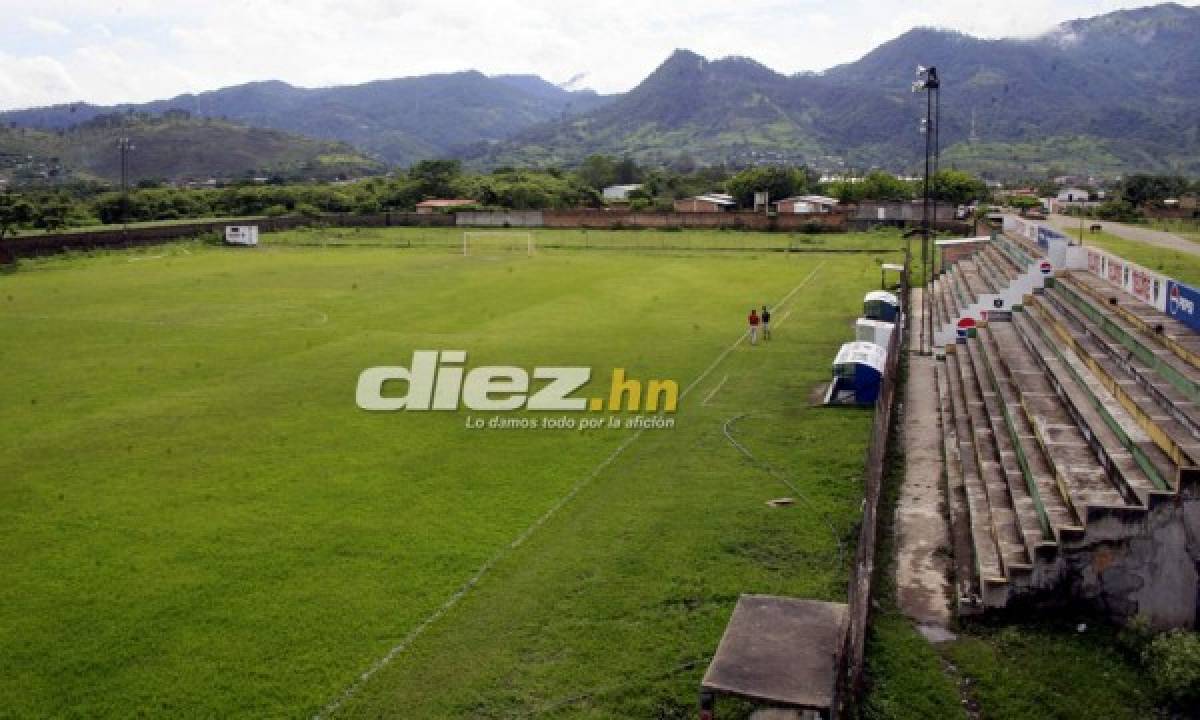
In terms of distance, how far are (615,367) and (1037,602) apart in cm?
1372

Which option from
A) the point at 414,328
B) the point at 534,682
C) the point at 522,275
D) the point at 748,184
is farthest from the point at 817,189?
the point at 534,682

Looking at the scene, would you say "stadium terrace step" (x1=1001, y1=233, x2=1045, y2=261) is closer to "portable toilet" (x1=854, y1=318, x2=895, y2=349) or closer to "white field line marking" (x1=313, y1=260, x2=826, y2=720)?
"portable toilet" (x1=854, y1=318, x2=895, y2=349)

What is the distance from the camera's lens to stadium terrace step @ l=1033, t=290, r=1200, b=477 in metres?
10.3

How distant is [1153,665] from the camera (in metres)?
8.91

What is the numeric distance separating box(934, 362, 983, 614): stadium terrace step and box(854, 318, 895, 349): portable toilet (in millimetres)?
3950

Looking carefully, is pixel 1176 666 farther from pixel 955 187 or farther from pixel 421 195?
pixel 421 195

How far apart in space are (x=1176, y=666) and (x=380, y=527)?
9.19m

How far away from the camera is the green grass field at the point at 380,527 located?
8.92 meters

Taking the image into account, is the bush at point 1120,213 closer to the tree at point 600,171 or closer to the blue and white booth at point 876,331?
the blue and white booth at point 876,331

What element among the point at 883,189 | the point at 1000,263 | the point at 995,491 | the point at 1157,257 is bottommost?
the point at 995,491

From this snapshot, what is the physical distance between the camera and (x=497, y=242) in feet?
211

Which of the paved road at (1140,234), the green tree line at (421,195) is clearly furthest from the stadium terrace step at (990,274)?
the green tree line at (421,195)

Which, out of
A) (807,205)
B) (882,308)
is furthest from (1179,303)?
(807,205)

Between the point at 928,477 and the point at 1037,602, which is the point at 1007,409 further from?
the point at 1037,602
